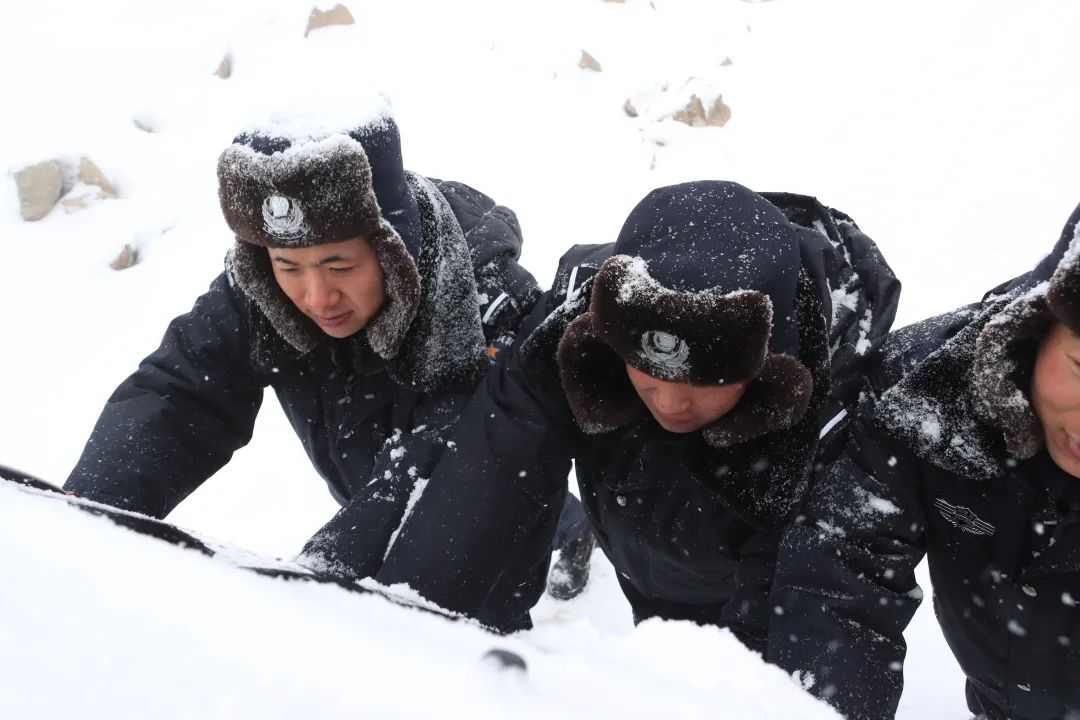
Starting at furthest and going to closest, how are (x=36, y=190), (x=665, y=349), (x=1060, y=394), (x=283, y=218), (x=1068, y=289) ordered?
1. (x=36, y=190)
2. (x=283, y=218)
3. (x=665, y=349)
4. (x=1060, y=394)
5. (x=1068, y=289)

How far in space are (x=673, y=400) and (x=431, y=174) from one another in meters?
4.06

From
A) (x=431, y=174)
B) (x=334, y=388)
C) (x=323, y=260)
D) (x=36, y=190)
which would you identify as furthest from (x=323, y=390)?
(x=36, y=190)

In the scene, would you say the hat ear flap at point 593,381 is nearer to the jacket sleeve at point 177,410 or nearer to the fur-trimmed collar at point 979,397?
the fur-trimmed collar at point 979,397

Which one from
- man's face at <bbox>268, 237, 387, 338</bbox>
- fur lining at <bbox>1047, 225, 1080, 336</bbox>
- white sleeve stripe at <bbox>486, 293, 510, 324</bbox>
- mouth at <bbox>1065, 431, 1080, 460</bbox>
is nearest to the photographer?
fur lining at <bbox>1047, 225, 1080, 336</bbox>

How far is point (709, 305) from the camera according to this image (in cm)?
122

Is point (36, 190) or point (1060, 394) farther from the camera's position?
point (36, 190)

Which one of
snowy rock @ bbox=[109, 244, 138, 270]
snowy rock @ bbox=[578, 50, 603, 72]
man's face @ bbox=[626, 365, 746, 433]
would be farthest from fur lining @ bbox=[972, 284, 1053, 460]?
snowy rock @ bbox=[578, 50, 603, 72]

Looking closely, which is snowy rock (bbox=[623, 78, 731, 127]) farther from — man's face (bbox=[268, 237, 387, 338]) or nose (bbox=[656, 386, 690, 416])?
nose (bbox=[656, 386, 690, 416])

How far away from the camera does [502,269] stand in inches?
73.0

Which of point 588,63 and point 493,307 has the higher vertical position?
point 588,63

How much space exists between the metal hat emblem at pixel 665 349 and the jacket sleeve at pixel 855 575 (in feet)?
1.38

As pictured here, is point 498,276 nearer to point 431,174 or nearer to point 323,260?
point 323,260

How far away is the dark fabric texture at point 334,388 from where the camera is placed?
66.1 inches

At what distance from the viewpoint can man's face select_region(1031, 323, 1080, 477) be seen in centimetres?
115
